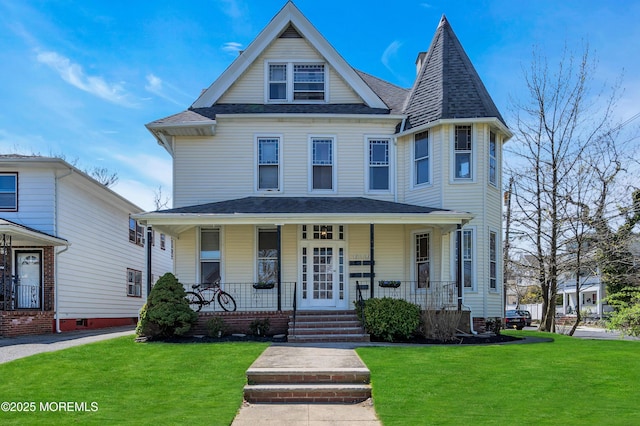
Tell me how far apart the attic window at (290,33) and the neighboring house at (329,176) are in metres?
0.05

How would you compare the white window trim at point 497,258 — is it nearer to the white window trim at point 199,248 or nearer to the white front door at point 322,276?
the white front door at point 322,276

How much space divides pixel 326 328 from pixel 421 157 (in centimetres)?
602

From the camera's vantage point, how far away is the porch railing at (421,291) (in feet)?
50.3

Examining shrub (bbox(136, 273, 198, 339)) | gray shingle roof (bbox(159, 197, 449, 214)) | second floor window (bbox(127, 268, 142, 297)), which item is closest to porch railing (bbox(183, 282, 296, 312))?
shrub (bbox(136, 273, 198, 339))

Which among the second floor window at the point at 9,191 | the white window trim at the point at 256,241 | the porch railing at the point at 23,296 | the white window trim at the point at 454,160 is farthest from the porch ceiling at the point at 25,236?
the white window trim at the point at 454,160

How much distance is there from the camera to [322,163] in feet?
56.1

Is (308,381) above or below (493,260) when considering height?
below

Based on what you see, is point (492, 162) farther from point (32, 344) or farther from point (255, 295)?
point (32, 344)

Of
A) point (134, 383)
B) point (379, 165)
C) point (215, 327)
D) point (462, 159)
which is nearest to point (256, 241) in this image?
point (215, 327)

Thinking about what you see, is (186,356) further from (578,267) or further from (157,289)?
(578,267)

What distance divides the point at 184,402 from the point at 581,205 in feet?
60.1

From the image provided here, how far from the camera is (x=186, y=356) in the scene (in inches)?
428

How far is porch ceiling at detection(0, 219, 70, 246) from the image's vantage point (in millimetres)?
14969

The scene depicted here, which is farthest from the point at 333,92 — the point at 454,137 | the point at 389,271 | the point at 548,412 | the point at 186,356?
the point at 548,412
